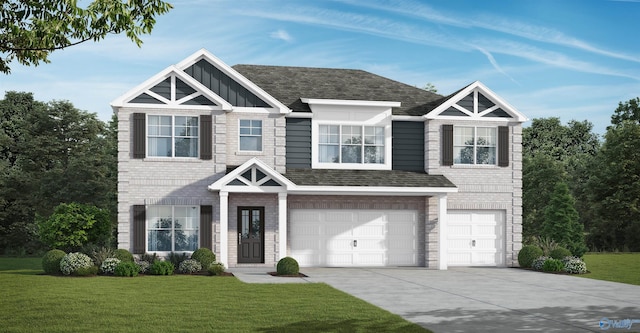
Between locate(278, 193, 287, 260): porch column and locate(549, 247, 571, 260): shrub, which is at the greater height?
locate(278, 193, 287, 260): porch column

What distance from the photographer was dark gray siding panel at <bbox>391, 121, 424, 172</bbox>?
2998cm

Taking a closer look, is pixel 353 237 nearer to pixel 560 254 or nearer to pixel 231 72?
pixel 560 254

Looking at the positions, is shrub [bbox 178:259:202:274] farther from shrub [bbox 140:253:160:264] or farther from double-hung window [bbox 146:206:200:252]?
double-hung window [bbox 146:206:200:252]

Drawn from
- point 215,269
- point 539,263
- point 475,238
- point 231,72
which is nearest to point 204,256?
point 215,269

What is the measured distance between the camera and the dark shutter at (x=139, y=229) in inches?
1056

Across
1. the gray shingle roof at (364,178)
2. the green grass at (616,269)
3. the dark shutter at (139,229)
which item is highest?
the gray shingle roof at (364,178)

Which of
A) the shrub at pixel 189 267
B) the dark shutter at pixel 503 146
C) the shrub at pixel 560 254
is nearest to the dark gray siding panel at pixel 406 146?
the dark shutter at pixel 503 146

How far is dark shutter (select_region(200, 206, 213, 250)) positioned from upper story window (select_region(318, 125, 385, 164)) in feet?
16.4

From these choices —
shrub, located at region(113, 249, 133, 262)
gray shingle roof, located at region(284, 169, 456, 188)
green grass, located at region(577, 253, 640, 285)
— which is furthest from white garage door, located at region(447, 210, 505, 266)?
shrub, located at region(113, 249, 133, 262)

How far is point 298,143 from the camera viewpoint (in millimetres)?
29219

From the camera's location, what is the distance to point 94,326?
1357 cm

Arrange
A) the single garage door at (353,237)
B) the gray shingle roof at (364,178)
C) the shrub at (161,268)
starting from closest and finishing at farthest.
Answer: the shrub at (161,268) → the gray shingle roof at (364,178) → the single garage door at (353,237)

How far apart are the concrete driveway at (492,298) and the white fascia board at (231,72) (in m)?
6.27

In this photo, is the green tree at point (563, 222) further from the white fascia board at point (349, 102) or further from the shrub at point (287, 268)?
the shrub at point (287, 268)
